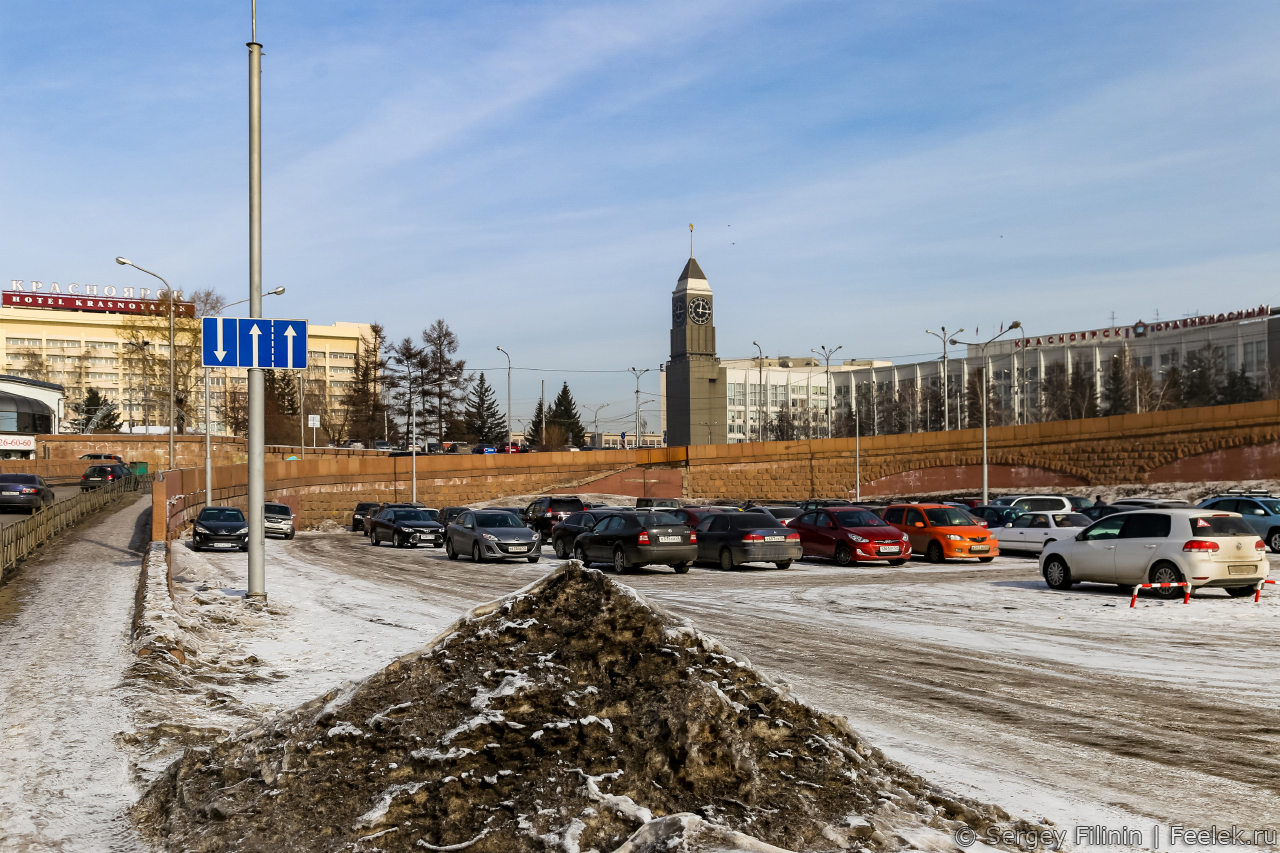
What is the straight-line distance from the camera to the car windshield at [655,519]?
79.4ft

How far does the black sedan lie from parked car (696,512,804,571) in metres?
13.2

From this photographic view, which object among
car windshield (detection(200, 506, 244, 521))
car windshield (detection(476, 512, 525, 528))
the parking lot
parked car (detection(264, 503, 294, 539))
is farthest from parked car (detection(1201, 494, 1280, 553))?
parked car (detection(264, 503, 294, 539))

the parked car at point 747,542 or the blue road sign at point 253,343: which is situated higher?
the blue road sign at point 253,343

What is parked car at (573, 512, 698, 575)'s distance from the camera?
23875mm

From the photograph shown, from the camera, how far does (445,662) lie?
6.24 m

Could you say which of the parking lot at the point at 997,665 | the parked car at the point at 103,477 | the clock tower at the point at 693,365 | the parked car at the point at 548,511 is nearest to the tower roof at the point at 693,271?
the clock tower at the point at 693,365

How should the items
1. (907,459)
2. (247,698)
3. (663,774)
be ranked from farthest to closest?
1. (907,459)
2. (247,698)
3. (663,774)

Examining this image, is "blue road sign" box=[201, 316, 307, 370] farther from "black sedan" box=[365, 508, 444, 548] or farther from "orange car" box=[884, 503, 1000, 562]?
"black sedan" box=[365, 508, 444, 548]

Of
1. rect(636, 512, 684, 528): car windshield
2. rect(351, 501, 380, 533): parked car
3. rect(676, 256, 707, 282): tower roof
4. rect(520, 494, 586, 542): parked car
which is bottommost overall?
rect(351, 501, 380, 533): parked car

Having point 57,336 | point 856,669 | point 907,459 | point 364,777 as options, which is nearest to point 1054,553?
point 856,669

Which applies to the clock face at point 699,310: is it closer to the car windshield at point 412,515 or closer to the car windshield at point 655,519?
the car windshield at point 412,515

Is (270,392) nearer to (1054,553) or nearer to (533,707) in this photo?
(1054,553)

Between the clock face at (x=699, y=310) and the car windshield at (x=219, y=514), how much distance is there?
129345 mm

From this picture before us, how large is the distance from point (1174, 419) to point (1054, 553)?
38.0 meters
